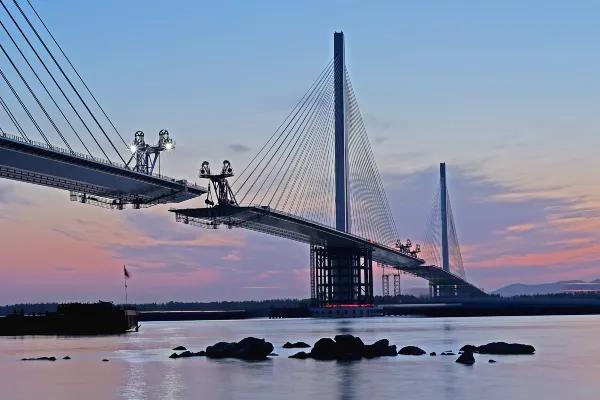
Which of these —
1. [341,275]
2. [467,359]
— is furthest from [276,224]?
[467,359]

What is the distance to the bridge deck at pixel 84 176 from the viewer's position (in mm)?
72000

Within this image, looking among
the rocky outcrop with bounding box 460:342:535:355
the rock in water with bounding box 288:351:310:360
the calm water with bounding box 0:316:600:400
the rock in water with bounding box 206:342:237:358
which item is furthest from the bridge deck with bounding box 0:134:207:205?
the rocky outcrop with bounding box 460:342:535:355

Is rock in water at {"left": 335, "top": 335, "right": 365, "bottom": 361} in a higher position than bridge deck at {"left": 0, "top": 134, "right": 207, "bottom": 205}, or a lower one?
lower

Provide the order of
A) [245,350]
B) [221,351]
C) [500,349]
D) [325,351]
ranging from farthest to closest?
[221,351] < [500,349] < [245,350] < [325,351]

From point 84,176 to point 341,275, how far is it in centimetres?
7898

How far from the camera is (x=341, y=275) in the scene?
155875 mm

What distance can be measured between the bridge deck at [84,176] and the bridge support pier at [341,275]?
5171 cm

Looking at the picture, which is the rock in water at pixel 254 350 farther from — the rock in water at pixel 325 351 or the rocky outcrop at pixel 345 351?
the rock in water at pixel 325 351

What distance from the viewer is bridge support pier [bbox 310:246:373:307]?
152 meters

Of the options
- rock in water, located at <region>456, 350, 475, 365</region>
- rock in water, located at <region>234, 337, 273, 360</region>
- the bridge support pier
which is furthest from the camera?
the bridge support pier

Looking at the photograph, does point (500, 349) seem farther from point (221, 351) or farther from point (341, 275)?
point (341, 275)

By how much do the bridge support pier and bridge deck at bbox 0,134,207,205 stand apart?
170ft

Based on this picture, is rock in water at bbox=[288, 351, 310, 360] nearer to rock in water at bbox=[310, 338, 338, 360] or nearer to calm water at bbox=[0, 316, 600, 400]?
rock in water at bbox=[310, 338, 338, 360]

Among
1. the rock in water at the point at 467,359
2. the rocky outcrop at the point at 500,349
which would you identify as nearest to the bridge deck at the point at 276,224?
the rocky outcrop at the point at 500,349
